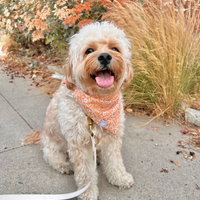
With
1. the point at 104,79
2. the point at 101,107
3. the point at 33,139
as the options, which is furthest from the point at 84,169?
the point at 33,139

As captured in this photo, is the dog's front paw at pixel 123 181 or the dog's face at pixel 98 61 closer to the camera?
the dog's face at pixel 98 61

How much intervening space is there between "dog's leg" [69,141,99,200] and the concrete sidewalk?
0.53 feet

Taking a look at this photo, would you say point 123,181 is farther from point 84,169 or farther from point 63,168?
point 63,168

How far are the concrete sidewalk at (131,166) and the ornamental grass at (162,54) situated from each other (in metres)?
0.53

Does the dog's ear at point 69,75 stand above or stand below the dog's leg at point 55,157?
above

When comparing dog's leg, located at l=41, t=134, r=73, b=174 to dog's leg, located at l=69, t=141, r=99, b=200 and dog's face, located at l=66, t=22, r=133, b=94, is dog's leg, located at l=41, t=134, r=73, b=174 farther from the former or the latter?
dog's face, located at l=66, t=22, r=133, b=94

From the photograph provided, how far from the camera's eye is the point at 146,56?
403 centimetres

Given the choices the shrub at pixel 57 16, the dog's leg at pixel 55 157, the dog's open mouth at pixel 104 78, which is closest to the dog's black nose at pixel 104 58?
the dog's open mouth at pixel 104 78

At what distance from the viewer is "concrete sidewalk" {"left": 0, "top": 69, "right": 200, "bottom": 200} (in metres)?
2.27

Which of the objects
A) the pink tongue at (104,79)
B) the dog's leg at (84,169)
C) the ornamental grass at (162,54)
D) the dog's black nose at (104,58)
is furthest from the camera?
the ornamental grass at (162,54)

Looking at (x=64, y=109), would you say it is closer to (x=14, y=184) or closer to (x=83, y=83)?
(x=83, y=83)

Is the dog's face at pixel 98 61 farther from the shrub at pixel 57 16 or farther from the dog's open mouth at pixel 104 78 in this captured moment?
the shrub at pixel 57 16

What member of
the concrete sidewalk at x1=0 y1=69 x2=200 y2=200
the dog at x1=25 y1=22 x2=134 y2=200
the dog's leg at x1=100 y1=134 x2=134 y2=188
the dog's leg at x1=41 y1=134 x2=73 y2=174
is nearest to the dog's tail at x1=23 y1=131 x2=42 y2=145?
the concrete sidewalk at x1=0 y1=69 x2=200 y2=200

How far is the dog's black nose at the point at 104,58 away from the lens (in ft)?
5.89
